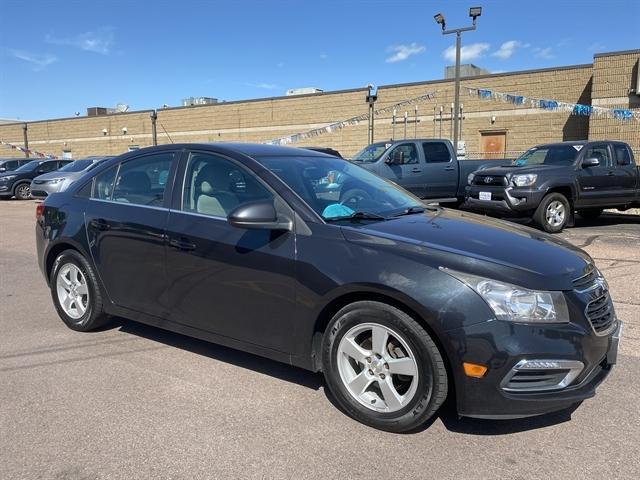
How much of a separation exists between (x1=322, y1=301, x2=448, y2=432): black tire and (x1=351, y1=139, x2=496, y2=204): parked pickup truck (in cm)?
1037

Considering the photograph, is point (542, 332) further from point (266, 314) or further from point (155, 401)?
point (155, 401)

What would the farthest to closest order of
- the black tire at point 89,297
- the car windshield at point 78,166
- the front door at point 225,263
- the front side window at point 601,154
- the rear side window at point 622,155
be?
the car windshield at point 78,166
the rear side window at point 622,155
the front side window at point 601,154
the black tire at point 89,297
the front door at point 225,263

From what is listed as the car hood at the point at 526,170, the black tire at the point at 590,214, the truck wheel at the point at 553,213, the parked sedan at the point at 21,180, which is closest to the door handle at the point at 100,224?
the car hood at the point at 526,170

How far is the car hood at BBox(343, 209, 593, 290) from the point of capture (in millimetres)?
2850

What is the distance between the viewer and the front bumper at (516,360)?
2729 mm

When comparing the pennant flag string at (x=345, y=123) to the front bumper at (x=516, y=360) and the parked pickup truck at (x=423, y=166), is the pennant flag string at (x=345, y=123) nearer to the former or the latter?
the parked pickup truck at (x=423, y=166)

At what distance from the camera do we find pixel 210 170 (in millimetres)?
3994

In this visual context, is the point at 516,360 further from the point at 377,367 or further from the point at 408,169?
the point at 408,169

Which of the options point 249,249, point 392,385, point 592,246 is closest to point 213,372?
point 249,249

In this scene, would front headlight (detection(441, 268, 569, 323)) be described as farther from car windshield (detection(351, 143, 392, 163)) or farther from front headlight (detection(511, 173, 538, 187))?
car windshield (detection(351, 143, 392, 163))

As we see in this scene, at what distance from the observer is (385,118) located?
33.3m

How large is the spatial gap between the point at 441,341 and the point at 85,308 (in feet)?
11.0

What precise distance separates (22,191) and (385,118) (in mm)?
20742

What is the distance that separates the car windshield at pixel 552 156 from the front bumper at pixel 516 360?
30.6ft
